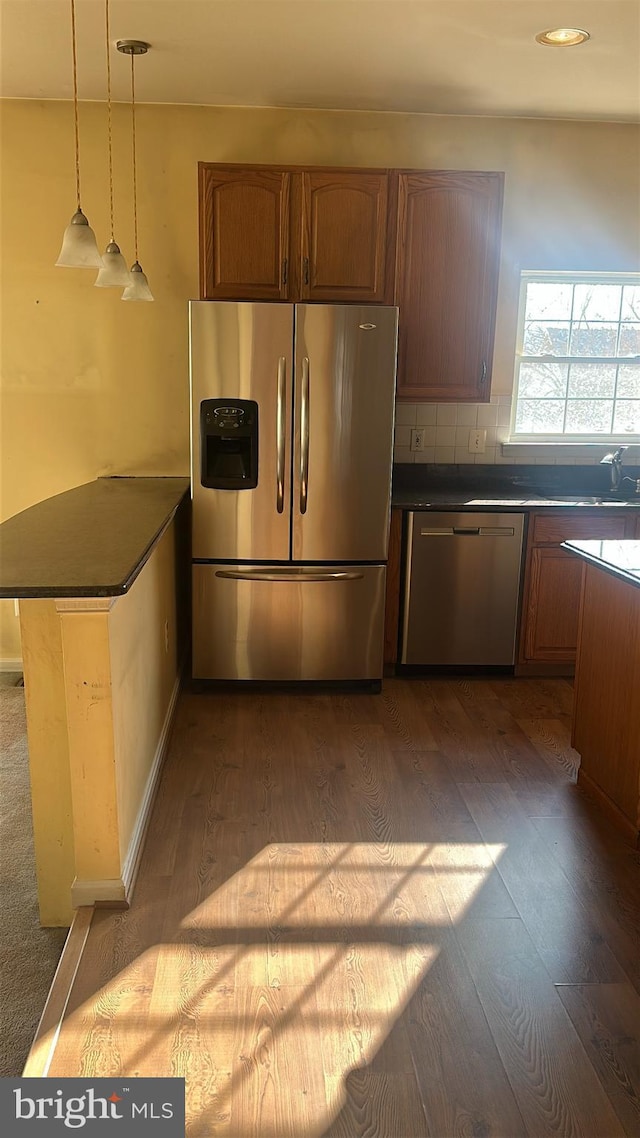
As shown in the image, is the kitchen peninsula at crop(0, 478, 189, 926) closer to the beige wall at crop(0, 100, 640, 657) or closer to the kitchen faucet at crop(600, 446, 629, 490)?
the beige wall at crop(0, 100, 640, 657)

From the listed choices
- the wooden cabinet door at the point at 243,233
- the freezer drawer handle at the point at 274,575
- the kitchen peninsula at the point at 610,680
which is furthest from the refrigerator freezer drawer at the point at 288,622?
the wooden cabinet door at the point at 243,233

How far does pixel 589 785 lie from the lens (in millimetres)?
3059

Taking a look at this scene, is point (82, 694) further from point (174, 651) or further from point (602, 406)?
point (602, 406)

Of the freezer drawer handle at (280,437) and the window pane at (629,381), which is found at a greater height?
the window pane at (629,381)

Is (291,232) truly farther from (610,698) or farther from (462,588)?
(610,698)

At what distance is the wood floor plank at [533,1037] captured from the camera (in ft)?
5.62

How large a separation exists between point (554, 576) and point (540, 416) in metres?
1.01

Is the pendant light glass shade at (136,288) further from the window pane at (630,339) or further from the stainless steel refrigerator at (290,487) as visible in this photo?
the window pane at (630,339)

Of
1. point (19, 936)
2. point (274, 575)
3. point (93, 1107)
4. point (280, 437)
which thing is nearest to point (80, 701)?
point (19, 936)

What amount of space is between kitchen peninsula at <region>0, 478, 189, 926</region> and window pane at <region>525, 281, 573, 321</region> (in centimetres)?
277

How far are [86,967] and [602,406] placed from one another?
381cm

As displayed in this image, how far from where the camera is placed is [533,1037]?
192cm

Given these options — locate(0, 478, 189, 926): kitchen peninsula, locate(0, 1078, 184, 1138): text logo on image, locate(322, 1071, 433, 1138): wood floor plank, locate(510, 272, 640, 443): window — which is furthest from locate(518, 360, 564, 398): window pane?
locate(0, 1078, 184, 1138): text logo on image

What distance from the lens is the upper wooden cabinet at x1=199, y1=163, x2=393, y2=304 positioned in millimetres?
3811
